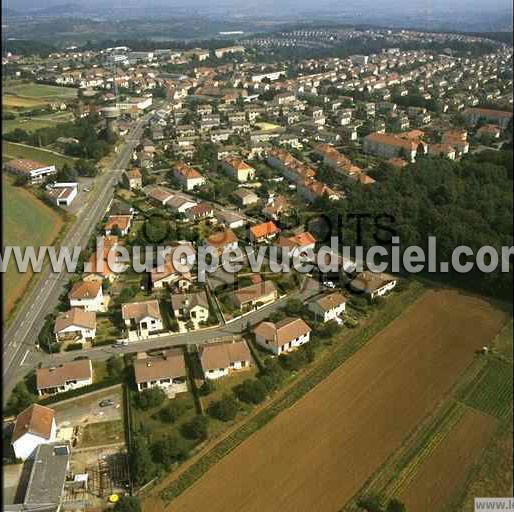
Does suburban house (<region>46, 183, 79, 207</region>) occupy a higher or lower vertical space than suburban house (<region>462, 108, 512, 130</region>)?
lower

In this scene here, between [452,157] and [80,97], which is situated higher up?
[80,97]

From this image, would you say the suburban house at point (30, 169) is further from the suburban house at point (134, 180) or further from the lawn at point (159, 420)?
the lawn at point (159, 420)

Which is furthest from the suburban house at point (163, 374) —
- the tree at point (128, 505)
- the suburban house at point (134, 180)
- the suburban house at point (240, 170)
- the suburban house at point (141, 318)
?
the suburban house at point (240, 170)

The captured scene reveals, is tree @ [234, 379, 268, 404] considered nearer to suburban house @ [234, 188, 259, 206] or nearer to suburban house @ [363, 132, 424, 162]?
suburban house @ [234, 188, 259, 206]

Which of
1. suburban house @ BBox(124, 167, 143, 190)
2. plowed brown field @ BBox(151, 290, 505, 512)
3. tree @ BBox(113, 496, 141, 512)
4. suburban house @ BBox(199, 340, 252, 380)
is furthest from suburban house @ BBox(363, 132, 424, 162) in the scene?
tree @ BBox(113, 496, 141, 512)

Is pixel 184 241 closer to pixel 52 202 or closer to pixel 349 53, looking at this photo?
pixel 52 202

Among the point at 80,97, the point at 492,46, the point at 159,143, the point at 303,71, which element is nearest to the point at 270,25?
the point at 303,71
